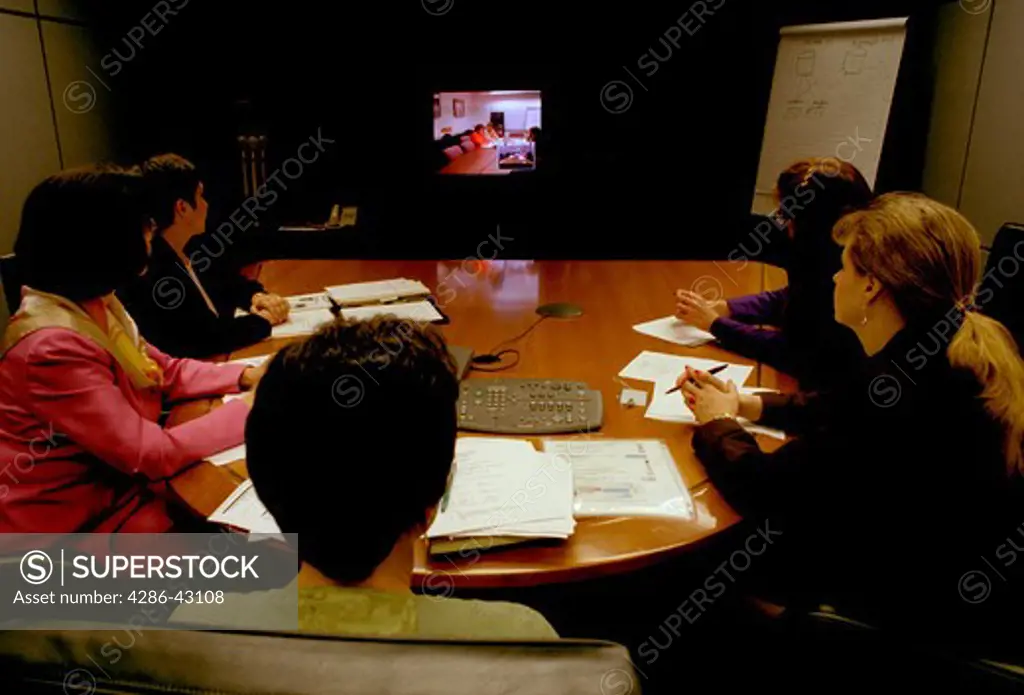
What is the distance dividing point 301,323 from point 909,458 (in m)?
1.75

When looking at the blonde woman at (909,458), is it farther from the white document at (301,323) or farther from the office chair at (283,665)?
the white document at (301,323)

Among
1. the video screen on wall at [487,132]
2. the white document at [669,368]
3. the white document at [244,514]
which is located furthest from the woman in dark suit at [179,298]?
the video screen on wall at [487,132]

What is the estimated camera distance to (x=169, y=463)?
1.50 metres

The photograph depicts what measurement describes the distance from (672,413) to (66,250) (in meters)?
1.26

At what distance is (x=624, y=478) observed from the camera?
1465 millimetres

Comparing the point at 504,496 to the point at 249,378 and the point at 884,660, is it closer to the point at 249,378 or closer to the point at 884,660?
the point at 884,660

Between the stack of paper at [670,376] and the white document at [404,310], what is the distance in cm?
67

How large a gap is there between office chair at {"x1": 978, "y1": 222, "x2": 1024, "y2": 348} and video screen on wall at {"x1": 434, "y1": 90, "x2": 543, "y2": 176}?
130 inches

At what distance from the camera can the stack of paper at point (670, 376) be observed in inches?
68.8

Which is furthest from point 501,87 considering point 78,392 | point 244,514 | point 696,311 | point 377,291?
point 244,514

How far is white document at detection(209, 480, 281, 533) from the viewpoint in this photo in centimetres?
132

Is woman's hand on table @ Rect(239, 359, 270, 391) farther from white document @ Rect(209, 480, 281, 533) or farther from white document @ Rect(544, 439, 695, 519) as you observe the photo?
white document @ Rect(544, 439, 695, 519)

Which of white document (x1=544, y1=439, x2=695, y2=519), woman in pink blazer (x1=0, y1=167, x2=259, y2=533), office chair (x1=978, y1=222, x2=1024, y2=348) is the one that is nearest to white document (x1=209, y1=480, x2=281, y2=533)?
woman in pink blazer (x1=0, y1=167, x2=259, y2=533)

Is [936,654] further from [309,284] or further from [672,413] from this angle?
[309,284]
